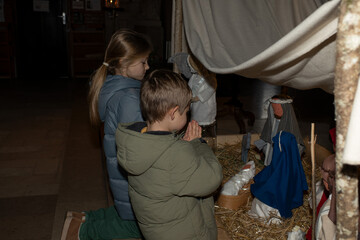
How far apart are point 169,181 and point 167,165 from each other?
62mm

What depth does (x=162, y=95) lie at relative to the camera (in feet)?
4.45

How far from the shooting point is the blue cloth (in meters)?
1.92

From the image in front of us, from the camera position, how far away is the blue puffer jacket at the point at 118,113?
184 cm

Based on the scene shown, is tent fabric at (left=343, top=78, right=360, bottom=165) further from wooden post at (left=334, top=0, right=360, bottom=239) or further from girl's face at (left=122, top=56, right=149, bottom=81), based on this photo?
girl's face at (left=122, top=56, right=149, bottom=81)

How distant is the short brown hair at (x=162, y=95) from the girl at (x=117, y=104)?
18.0 inches

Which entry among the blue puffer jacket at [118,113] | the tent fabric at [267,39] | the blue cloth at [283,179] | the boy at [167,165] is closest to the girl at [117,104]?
the blue puffer jacket at [118,113]

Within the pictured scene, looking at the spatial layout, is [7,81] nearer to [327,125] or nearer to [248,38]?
[327,125]

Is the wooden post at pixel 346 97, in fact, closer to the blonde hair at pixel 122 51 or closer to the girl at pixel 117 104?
the girl at pixel 117 104

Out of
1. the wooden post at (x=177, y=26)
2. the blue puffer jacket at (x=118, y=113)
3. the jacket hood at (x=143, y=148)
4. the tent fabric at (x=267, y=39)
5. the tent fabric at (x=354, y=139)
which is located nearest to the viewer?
the tent fabric at (x=354, y=139)

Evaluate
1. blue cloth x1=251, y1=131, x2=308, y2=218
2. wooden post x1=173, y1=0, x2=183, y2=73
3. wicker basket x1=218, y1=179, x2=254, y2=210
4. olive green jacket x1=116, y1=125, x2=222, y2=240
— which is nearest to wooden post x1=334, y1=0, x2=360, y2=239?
olive green jacket x1=116, y1=125, x2=222, y2=240

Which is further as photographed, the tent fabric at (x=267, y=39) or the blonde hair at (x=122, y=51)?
the blonde hair at (x=122, y=51)

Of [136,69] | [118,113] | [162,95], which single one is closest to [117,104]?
[118,113]

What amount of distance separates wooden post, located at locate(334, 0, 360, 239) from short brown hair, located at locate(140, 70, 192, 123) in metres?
0.65

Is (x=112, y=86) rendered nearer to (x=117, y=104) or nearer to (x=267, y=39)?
(x=117, y=104)
